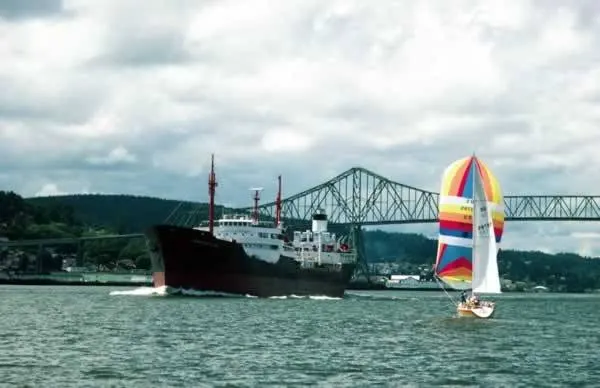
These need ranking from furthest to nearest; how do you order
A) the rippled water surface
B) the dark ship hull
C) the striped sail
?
the dark ship hull
the striped sail
the rippled water surface

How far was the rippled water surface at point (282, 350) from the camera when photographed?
38469mm

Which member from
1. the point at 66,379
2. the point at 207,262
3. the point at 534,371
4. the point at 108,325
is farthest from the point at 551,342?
the point at 207,262

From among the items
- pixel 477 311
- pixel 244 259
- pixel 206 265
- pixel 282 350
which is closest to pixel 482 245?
pixel 477 311

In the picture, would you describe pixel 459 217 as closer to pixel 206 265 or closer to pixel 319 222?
pixel 206 265

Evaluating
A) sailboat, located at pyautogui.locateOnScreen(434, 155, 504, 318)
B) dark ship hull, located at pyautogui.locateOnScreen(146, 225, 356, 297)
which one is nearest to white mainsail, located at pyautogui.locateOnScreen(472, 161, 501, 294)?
sailboat, located at pyautogui.locateOnScreen(434, 155, 504, 318)

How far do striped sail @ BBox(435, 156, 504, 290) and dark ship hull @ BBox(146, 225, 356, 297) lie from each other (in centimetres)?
3468

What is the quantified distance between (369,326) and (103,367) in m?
26.9

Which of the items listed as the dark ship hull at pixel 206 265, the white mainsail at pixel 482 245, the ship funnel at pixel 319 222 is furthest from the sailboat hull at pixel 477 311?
the ship funnel at pixel 319 222

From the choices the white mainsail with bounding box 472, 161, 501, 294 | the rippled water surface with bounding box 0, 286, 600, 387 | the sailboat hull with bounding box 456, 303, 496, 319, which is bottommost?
the rippled water surface with bounding box 0, 286, 600, 387

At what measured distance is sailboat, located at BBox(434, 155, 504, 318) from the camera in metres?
61.6

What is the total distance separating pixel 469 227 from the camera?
62.6 m

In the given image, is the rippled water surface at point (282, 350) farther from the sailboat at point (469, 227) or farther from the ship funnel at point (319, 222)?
the ship funnel at point (319, 222)

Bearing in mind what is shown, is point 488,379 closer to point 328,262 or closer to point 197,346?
point 197,346

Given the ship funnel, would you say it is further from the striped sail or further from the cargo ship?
the striped sail
